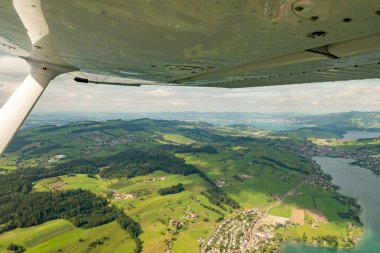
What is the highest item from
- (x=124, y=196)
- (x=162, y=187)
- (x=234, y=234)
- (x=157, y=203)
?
(x=162, y=187)

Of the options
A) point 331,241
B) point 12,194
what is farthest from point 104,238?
point 331,241

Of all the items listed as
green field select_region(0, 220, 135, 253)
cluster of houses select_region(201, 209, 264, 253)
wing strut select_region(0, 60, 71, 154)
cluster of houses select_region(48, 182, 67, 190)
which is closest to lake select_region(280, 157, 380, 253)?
cluster of houses select_region(201, 209, 264, 253)

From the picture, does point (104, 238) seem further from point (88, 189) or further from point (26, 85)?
point (26, 85)

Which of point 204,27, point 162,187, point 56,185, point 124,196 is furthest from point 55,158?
point 204,27

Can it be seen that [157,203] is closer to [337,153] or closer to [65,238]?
[65,238]

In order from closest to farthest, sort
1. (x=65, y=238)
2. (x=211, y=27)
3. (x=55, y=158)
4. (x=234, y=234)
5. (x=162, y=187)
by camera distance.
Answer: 1. (x=211, y=27)
2. (x=65, y=238)
3. (x=234, y=234)
4. (x=162, y=187)
5. (x=55, y=158)

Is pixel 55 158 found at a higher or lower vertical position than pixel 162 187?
higher

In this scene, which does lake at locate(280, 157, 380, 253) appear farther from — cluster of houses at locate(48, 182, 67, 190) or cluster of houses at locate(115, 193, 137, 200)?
cluster of houses at locate(48, 182, 67, 190)

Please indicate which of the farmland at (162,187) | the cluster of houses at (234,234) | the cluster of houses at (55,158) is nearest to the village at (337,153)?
the farmland at (162,187)

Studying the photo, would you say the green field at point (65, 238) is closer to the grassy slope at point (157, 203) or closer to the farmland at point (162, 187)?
the farmland at point (162, 187)
